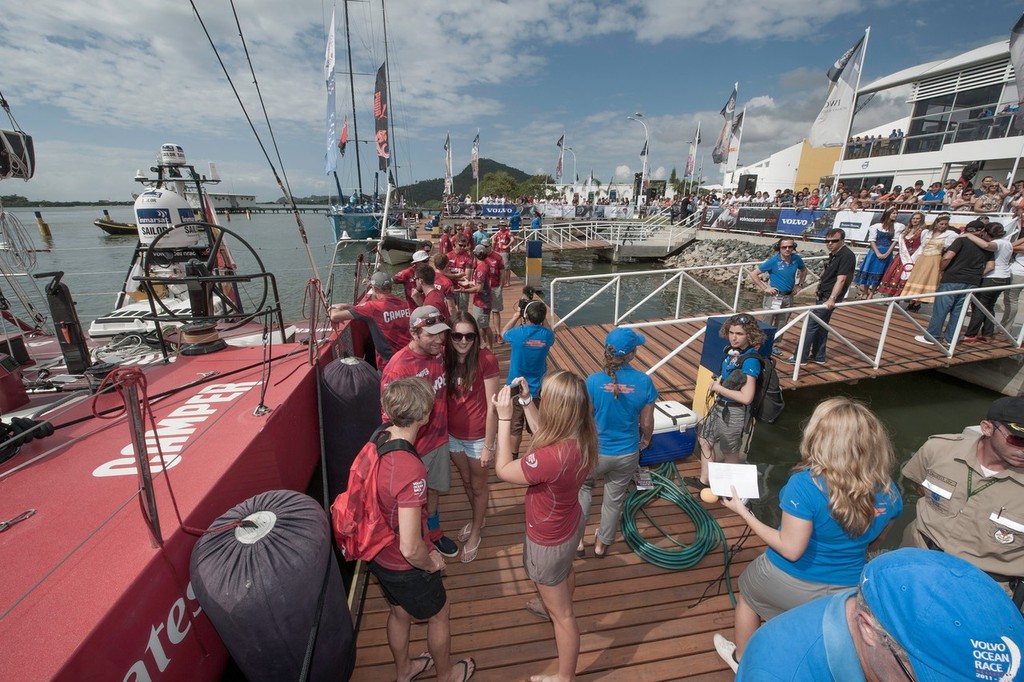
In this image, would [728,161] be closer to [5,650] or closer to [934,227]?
[934,227]

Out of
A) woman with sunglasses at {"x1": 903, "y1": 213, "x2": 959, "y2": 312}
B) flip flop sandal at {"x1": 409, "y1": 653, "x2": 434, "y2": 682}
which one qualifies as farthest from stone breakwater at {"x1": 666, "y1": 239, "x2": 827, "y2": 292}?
flip flop sandal at {"x1": 409, "y1": 653, "x2": 434, "y2": 682}

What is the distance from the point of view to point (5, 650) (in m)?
1.35

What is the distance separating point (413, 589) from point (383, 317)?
9.32 ft

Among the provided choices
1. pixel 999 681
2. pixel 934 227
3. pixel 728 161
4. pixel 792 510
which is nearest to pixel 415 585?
pixel 792 510

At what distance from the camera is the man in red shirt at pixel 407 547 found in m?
1.79

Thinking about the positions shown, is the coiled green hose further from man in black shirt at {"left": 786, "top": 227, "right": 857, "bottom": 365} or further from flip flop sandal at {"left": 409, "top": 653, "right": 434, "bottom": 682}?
man in black shirt at {"left": 786, "top": 227, "right": 857, "bottom": 365}

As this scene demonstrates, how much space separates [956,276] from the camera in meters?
6.38

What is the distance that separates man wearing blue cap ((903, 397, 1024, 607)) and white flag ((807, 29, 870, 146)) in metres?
16.9

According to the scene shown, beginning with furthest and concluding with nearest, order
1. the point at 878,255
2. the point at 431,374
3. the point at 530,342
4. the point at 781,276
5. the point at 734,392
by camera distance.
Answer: the point at 878,255, the point at 781,276, the point at 530,342, the point at 734,392, the point at 431,374

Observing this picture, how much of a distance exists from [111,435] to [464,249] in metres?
5.65

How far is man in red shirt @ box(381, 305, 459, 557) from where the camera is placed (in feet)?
9.09

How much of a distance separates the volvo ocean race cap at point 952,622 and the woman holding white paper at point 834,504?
0.81m

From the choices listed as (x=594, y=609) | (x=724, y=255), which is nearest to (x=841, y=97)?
(x=724, y=255)

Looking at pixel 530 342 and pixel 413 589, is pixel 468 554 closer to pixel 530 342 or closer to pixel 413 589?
pixel 413 589
